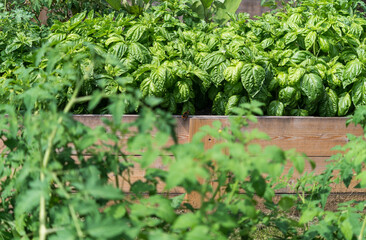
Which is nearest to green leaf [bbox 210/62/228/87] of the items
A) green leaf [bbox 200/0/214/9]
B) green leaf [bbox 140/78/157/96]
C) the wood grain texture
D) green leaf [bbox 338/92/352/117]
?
green leaf [bbox 140/78/157/96]

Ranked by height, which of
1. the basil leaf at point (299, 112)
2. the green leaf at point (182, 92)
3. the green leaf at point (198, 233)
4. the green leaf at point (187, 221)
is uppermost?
the green leaf at point (182, 92)

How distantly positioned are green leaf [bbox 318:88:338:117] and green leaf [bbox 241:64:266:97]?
446 mm

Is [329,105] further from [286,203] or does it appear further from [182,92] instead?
[286,203]

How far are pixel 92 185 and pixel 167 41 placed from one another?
250cm

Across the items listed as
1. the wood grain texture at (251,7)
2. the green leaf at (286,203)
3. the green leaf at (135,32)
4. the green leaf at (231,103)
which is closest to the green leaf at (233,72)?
the green leaf at (231,103)

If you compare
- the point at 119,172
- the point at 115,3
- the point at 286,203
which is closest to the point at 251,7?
the point at 115,3

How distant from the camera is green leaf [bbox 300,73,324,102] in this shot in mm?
2898

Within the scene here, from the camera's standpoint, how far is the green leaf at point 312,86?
9.51 ft

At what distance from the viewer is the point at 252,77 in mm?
2867

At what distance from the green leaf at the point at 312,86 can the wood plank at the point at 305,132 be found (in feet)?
0.52

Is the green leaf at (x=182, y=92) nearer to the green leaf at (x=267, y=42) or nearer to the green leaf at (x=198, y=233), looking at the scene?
the green leaf at (x=267, y=42)

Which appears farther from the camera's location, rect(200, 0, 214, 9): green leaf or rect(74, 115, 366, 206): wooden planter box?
rect(200, 0, 214, 9): green leaf

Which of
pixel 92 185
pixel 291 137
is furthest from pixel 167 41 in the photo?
pixel 92 185

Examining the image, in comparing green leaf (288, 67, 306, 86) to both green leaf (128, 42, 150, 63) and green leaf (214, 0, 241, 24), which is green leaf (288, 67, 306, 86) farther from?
green leaf (214, 0, 241, 24)
